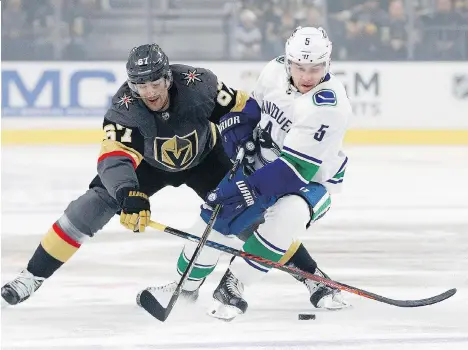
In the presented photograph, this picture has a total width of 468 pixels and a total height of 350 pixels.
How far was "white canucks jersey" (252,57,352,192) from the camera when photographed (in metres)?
3.24

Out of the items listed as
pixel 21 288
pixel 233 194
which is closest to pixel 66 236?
pixel 21 288

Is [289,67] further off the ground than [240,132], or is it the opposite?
[289,67]

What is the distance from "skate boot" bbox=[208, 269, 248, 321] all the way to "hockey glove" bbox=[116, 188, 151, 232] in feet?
1.26

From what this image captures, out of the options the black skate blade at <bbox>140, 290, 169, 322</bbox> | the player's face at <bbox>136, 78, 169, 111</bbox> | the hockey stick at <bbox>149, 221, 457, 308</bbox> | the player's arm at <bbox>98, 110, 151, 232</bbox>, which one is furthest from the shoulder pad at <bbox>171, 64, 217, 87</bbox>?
the black skate blade at <bbox>140, 290, 169, 322</bbox>

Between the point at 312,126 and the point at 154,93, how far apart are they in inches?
18.3

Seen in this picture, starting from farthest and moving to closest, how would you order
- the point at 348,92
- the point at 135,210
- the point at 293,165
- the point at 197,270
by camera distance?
the point at 348,92, the point at 197,270, the point at 293,165, the point at 135,210

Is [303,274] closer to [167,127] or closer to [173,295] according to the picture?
[173,295]

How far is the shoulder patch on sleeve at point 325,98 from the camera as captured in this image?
3256 millimetres

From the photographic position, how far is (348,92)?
26.3 ft

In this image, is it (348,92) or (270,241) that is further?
(348,92)

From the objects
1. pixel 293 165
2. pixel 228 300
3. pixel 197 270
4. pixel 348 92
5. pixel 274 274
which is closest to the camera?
pixel 293 165

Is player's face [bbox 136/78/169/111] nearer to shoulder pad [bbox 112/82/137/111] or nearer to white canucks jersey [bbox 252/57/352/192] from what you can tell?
shoulder pad [bbox 112/82/137/111]

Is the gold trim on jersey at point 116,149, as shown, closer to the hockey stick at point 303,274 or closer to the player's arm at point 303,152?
the hockey stick at point 303,274

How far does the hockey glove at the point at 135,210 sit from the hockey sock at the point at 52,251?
0.32 meters
